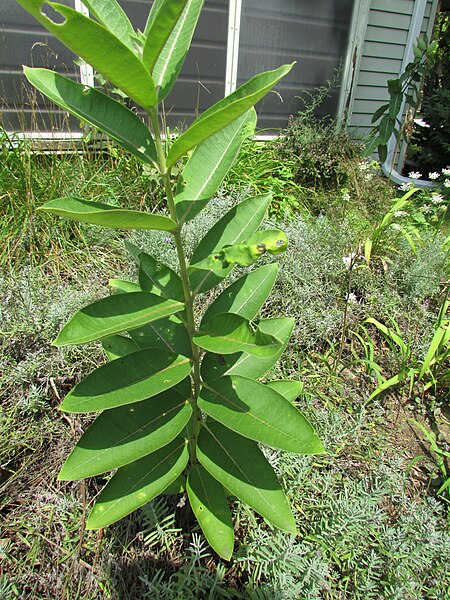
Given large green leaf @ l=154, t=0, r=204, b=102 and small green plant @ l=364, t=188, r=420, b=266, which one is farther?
small green plant @ l=364, t=188, r=420, b=266

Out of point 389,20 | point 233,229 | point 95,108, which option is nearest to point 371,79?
point 389,20

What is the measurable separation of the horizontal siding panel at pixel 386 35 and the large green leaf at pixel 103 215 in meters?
6.17

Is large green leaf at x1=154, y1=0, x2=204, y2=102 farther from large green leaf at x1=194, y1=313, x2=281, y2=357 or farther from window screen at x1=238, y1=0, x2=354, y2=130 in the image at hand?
window screen at x1=238, y1=0, x2=354, y2=130

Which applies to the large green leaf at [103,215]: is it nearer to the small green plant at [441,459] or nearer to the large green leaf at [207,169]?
the large green leaf at [207,169]

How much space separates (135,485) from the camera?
1.18 metres

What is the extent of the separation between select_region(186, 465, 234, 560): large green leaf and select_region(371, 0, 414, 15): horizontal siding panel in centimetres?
642

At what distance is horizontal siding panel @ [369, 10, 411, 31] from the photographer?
561 cm

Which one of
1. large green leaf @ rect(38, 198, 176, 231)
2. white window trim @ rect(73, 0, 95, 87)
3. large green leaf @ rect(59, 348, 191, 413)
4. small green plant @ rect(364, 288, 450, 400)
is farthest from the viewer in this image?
white window trim @ rect(73, 0, 95, 87)

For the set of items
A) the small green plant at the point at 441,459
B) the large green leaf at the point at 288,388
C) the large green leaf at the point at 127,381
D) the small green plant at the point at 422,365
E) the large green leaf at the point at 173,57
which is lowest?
the small green plant at the point at 441,459

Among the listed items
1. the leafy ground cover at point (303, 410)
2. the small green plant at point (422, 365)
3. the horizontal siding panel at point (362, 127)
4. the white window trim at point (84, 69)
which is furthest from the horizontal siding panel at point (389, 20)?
the small green plant at point (422, 365)

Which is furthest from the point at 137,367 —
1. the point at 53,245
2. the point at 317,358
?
the point at 53,245

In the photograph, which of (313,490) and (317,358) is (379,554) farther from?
Result: (317,358)

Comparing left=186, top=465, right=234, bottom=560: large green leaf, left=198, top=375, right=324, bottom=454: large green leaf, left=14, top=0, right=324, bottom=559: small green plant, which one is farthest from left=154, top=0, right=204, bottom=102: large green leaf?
left=186, top=465, right=234, bottom=560: large green leaf

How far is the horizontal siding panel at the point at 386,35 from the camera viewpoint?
5.67m
